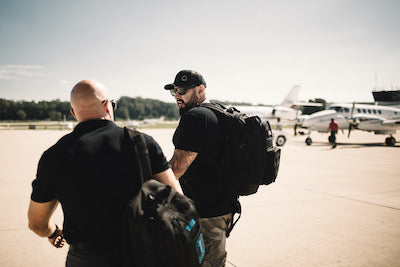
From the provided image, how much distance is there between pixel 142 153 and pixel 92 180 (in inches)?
11.5

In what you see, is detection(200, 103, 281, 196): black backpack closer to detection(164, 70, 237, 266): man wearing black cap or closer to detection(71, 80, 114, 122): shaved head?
detection(164, 70, 237, 266): man wearing black cap

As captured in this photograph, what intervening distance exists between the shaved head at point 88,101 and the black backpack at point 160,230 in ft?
1.81

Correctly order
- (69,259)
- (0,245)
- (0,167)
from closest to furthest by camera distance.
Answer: (69,259) < (0,245) < (0,167)

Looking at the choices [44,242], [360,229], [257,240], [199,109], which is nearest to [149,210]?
[199,109]

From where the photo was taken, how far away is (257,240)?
3.99 m

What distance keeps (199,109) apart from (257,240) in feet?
9.28

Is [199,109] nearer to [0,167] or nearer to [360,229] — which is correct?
[360,229]

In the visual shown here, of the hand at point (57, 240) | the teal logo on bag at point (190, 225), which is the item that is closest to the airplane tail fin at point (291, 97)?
the hand at point (57, 240)

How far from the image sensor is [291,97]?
38.4 m

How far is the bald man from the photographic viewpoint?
135 cm

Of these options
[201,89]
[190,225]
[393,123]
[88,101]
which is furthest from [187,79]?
[393,123]

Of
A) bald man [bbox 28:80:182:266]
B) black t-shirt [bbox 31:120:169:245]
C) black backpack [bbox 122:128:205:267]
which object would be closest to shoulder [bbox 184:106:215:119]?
bald man [bbox 28:80:182:266]

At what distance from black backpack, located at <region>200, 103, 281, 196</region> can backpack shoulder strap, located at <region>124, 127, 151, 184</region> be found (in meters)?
0.82

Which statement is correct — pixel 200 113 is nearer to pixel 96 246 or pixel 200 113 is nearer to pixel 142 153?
pixel 142 153
